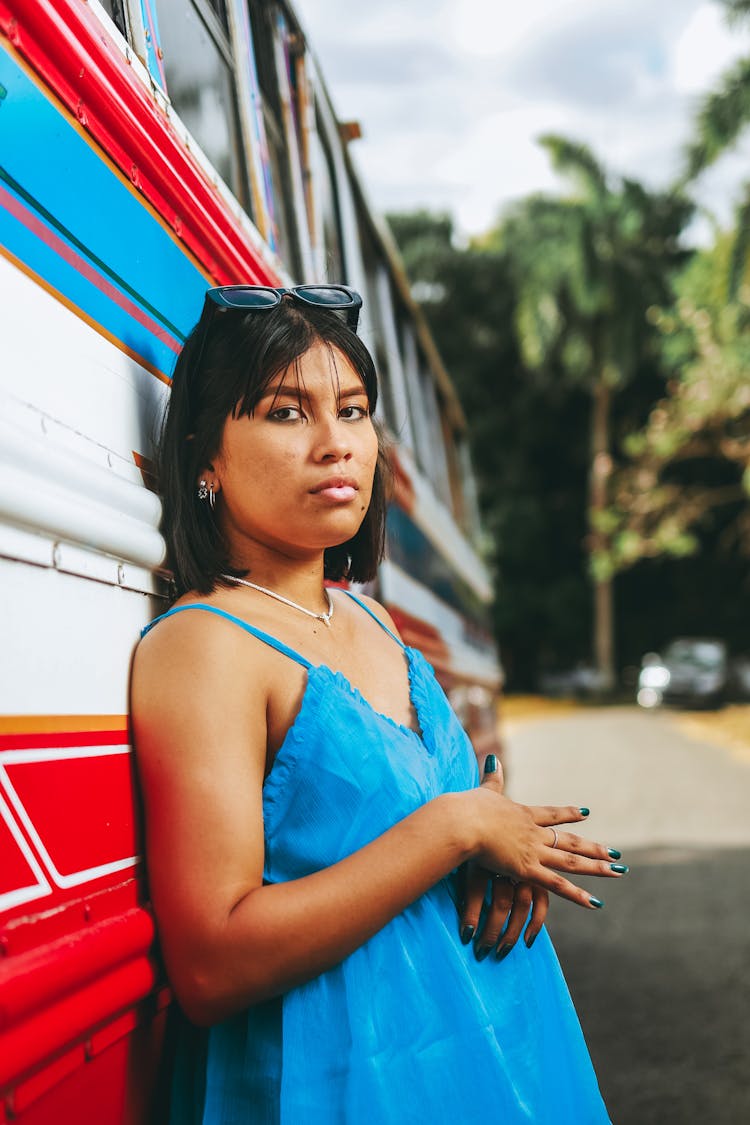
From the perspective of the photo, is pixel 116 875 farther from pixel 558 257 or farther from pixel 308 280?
pixel 558 257

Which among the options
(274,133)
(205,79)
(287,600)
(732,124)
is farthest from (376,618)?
(732,124)

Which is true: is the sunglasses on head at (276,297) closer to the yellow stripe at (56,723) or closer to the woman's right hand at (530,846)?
the yellow stripe at (56,723)

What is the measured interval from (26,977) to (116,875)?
27cm

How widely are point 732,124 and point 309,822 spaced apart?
14.2m

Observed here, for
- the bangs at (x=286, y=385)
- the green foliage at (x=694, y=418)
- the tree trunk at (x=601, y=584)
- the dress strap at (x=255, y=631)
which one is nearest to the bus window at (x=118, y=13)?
the bangs at (x=286, y=385)

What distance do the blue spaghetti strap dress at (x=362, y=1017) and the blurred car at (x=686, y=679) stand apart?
71.1 feet

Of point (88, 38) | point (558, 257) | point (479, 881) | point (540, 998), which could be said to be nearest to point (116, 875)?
point (479, 881)

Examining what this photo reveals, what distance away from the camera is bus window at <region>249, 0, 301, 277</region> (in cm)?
255

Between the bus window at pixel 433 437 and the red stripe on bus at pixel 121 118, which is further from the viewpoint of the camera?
the bus window at pixel 433 437

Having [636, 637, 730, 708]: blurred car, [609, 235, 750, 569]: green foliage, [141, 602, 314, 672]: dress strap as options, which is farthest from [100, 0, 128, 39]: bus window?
[636, 637, 730, 708]: blurred car

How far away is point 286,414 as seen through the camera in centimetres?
150

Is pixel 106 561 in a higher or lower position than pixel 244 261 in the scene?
lower

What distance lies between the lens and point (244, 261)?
79.0 inches

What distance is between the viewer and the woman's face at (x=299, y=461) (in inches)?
58.3
